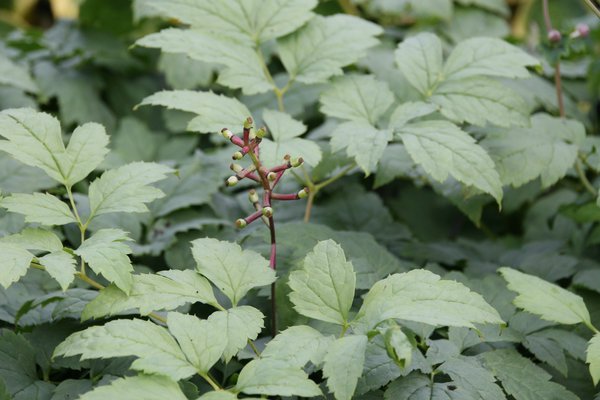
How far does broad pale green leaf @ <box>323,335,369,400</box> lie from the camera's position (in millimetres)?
966

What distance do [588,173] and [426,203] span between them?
533 millimetres

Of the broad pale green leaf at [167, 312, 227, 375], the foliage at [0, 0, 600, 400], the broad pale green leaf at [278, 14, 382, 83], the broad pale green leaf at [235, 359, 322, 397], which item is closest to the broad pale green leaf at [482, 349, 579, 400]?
the foliage at [0, 0, 600, 400]

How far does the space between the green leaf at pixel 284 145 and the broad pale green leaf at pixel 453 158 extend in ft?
0.69

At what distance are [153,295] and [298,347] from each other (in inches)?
10.9

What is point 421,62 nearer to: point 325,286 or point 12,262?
point 325,286

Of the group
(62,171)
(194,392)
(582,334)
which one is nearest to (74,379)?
(194,392)

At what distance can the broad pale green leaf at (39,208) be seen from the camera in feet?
3.83

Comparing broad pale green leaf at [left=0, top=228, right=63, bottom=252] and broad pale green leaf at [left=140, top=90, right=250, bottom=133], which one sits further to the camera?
broad pale green leaf at [left=140, top=90, right=250, bottom=133]

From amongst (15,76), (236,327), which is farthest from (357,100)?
(15,76)

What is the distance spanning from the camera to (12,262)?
1.05 meters

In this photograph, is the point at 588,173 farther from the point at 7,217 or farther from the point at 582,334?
the point at 7,217

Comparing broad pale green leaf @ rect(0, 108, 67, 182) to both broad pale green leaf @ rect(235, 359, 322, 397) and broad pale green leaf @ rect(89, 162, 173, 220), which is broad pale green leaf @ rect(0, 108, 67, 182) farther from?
broad pale green leaf @ rect(235, 359, 322, 397)

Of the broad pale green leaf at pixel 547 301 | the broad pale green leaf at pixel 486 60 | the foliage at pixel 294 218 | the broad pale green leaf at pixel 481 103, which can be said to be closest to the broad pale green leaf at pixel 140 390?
the foliage at pixel 294 218

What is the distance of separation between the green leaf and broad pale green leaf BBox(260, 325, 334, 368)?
0.41 meters
